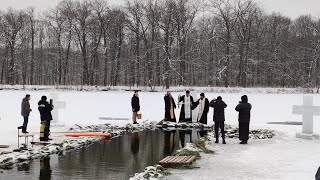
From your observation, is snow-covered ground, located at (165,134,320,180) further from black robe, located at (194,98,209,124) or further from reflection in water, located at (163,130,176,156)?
black robe, located at (194,98,209,124)

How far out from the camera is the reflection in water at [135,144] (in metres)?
12.0

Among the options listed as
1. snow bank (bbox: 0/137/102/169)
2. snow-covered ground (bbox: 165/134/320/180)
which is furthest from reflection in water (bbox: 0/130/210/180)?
snow-covered ground (bbox: 165/134/320/180)

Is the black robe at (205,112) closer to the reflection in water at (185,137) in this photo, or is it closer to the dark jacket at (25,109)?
the reflection in water at (185,137)

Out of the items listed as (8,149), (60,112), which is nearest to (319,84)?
(60,112)

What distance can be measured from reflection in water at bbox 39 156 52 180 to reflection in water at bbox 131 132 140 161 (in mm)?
2219

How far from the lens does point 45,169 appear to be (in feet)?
32.3

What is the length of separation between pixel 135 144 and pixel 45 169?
14.6 ft

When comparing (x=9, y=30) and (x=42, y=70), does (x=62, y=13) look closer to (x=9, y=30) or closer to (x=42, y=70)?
(x=9, y=30)

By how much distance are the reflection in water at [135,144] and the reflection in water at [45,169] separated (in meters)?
2.22

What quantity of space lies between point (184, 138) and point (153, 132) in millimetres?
2028

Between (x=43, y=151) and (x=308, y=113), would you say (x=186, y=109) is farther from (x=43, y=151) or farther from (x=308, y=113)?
(x=43, y=151)

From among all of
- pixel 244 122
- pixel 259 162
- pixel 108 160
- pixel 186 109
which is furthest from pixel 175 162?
pixel 186 109

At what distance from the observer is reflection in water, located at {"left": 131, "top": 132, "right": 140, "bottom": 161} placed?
12.0 metres

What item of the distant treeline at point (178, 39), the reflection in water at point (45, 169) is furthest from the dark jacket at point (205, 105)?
the distant treeline at point (178, 39)
